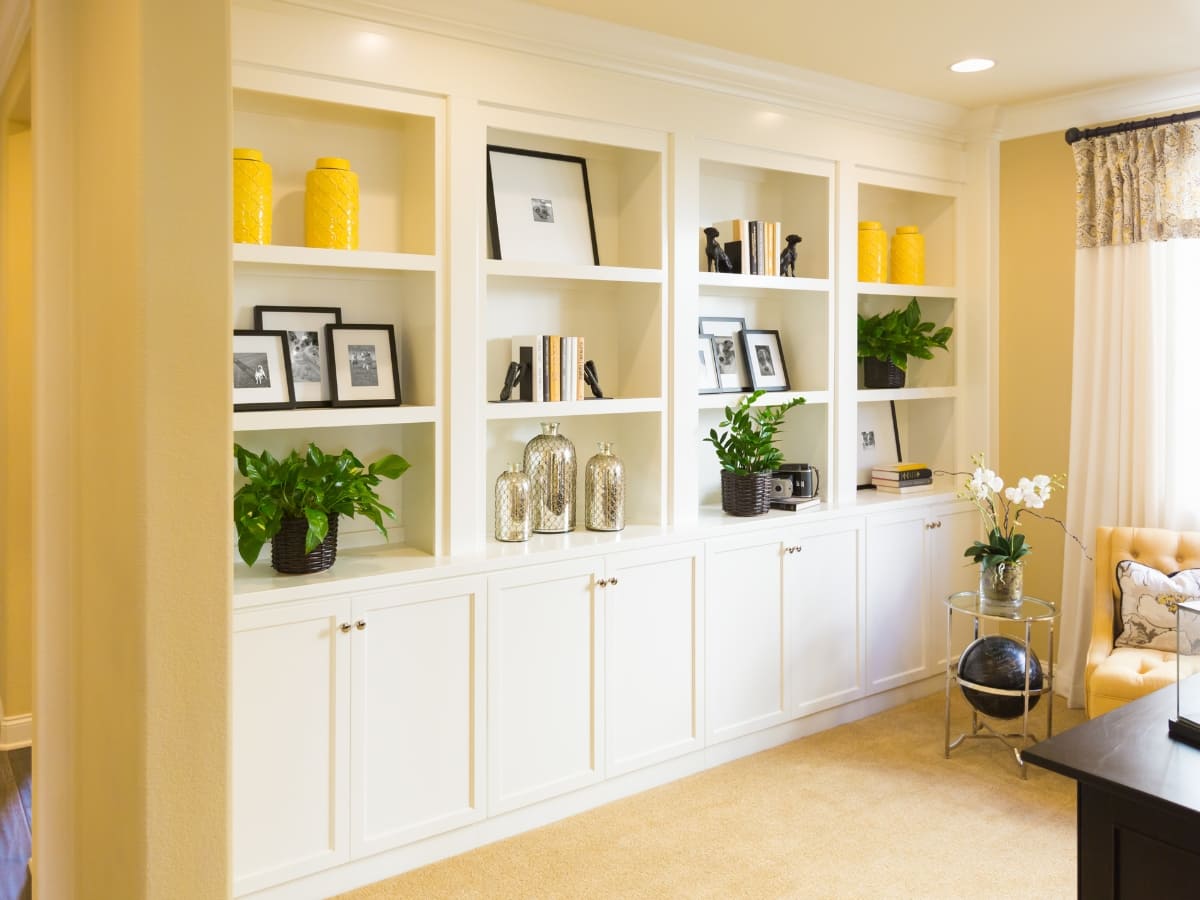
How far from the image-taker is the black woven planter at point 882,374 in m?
4.53

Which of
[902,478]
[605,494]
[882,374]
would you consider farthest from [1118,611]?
[605,494]

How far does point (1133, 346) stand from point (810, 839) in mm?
2490

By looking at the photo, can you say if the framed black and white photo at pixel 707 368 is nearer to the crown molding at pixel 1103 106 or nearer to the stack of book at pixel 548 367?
the stack of book at pixel 548 367

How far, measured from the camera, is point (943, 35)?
3467 mm

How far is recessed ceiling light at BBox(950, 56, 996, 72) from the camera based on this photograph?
3766 millimetres

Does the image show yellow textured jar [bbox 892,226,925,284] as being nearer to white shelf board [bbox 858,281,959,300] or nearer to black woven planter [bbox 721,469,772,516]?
white shelf board [bbox 858,281,959,300]

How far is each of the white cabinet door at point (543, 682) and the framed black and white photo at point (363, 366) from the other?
69 centimetres

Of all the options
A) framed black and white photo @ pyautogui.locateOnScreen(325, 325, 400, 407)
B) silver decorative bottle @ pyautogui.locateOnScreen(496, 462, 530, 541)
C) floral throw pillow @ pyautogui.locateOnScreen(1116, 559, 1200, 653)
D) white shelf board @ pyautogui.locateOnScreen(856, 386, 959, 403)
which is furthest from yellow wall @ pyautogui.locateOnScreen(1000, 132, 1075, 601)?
framed black and white photo @ pyautogui.locateOnScreen(325, 325, 400, 407)

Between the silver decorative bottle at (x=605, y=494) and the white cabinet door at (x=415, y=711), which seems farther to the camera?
the silver decorative bottle at (x=605, y=494)

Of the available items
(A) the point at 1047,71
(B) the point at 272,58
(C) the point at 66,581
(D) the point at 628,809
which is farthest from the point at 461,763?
(A) the point at 1047,71

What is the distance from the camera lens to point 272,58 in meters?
2.73

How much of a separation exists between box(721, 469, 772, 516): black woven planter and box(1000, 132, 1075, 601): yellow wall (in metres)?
1.52

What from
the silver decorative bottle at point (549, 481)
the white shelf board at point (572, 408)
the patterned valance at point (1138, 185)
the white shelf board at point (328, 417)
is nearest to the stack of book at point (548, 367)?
the white shelf board at point (572, 408)

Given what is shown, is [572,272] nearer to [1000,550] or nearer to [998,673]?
[1000,550]
